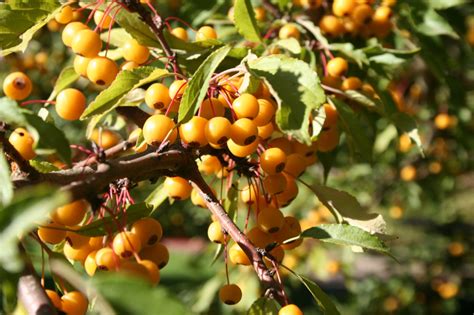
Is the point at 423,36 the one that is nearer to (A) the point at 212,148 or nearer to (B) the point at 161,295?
(A) the point at 212,148

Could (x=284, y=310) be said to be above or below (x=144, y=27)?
below

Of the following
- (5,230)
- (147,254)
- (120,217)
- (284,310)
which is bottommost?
(284,310)

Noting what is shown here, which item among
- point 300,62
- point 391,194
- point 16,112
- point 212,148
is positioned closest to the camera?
point 16,112

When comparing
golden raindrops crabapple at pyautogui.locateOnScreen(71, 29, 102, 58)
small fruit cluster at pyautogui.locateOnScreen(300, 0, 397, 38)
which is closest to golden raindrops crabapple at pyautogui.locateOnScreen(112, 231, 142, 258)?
golden raindrops crabapple at pyautogui.locateOnScreen(71, 29, 102, 58)

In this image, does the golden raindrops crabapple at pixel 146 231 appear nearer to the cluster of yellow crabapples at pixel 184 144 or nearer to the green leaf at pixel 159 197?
the cluster of yellow crabapples at pixel 184 144

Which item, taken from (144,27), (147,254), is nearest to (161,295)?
(147,254)

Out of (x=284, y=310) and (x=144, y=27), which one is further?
(x=144, y=27)

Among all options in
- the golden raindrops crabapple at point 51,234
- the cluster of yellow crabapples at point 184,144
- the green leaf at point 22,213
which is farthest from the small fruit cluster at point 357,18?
the green leaf at point 22,213

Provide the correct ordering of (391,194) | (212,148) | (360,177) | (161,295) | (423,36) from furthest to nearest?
(391,194) < (360,177) < (423,36) < (212,148) < (161,295)

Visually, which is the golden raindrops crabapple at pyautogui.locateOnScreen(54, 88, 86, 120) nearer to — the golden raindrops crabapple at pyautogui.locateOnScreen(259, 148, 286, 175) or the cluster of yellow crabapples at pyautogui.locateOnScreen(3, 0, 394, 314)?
the cluster of yellow crabapples at pyautogui.locateOnScreen(3, 0, 394, 314)
